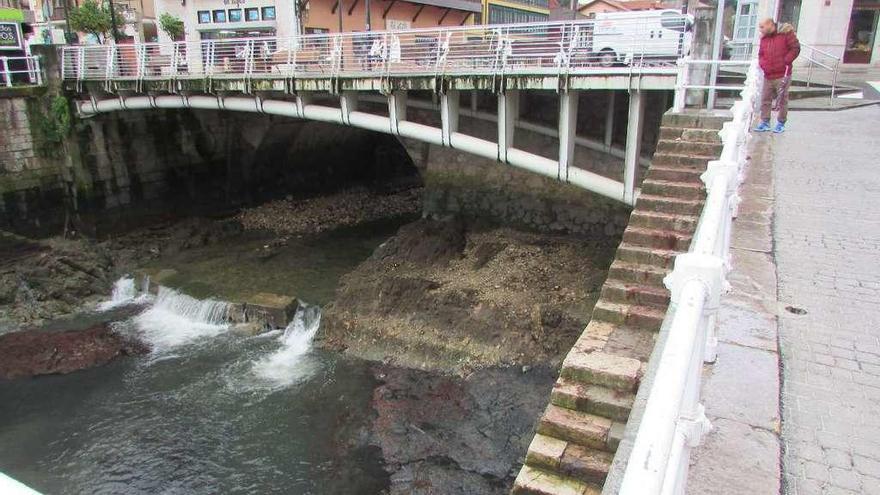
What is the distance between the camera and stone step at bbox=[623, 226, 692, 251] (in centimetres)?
675

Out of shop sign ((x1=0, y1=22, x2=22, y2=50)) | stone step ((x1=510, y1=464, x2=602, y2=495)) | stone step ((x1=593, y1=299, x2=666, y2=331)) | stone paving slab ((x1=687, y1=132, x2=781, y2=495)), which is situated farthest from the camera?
shop sign ((x1=0, y1=22, x2=22, y2=50))

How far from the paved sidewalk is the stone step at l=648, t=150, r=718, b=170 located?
0.87 meters

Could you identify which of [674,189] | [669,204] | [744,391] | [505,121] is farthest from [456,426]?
[744,391]

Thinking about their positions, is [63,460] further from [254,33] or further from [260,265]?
[254,33]

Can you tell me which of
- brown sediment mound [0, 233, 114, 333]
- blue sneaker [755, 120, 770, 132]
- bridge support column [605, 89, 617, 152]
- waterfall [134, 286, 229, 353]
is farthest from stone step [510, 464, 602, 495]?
brown sediment mound [0, 233, 114, 333]

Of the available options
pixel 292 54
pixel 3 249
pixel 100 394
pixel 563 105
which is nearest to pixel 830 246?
pixel 563 105

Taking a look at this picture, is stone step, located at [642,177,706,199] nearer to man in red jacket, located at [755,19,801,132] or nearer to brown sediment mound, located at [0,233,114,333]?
man in red jacket, located at [755,19,801,132]

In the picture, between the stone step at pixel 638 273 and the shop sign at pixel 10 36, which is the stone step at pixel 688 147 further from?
the shop sign at pixel 10 36

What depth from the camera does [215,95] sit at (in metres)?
17.6

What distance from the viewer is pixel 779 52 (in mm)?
9492

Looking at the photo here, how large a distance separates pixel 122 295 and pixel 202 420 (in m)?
7.14

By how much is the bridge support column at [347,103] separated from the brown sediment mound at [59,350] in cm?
684

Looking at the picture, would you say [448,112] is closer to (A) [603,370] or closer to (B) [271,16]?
(A) [603,370]

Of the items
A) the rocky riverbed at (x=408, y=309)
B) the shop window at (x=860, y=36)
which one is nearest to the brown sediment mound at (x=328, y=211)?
the rocky riverbed at (x=408, y=309)
